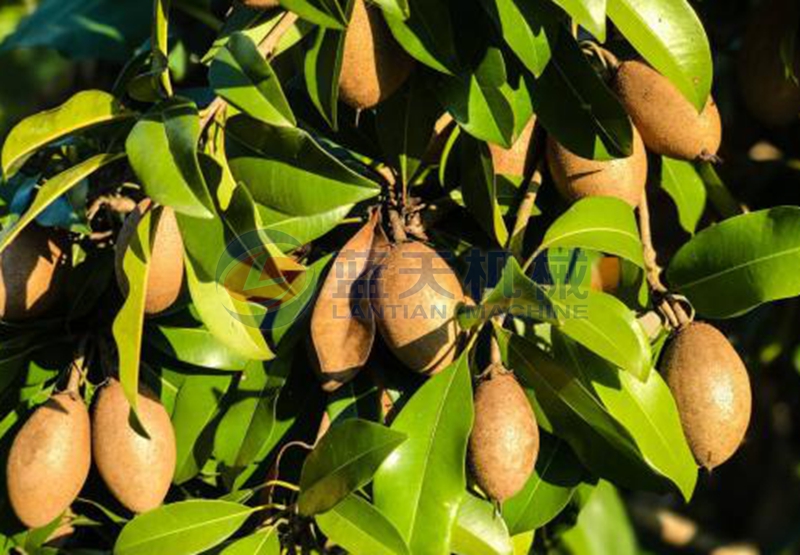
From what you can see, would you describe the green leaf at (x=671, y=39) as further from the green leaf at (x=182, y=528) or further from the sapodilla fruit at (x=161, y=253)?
the green leaf at (x=182, y=528)

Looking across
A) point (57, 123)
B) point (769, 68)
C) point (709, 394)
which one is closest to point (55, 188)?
point (57, 123)

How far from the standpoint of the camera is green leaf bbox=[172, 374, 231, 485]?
102 cm

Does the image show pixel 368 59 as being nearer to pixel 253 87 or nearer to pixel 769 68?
pixel 253 87

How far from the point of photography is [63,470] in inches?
37.1

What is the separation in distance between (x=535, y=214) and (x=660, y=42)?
0.20 meters

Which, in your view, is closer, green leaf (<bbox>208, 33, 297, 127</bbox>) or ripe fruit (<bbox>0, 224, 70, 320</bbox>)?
green leaf (<bbox>208, 33, 297, 127</bbox>)

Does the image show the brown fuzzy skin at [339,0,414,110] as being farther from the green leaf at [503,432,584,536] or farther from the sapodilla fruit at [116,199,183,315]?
the green leaf at [503,432,584,536]

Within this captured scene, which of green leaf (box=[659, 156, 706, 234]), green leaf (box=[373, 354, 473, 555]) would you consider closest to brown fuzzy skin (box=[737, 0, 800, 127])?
green leaf (box=[659, 156, 706, 234])

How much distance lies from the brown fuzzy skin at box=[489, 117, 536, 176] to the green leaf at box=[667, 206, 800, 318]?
0.15 meters

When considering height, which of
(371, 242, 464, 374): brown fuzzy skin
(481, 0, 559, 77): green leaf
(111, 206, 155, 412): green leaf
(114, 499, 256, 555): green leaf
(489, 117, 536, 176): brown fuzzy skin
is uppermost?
(481, 0, 559, 77): green leaf

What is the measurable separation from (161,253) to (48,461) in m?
0.20

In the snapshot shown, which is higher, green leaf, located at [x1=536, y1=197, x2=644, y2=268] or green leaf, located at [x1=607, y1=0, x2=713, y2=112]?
green leaf, located at [x1=607, y1=0, x2=713, y2=112]

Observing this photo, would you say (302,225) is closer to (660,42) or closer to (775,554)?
(660,42)

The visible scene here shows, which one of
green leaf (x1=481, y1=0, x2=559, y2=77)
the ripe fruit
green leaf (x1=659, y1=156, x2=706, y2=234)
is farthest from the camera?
green leaf (x1=659, y1=156, x2=706, y2=234)
